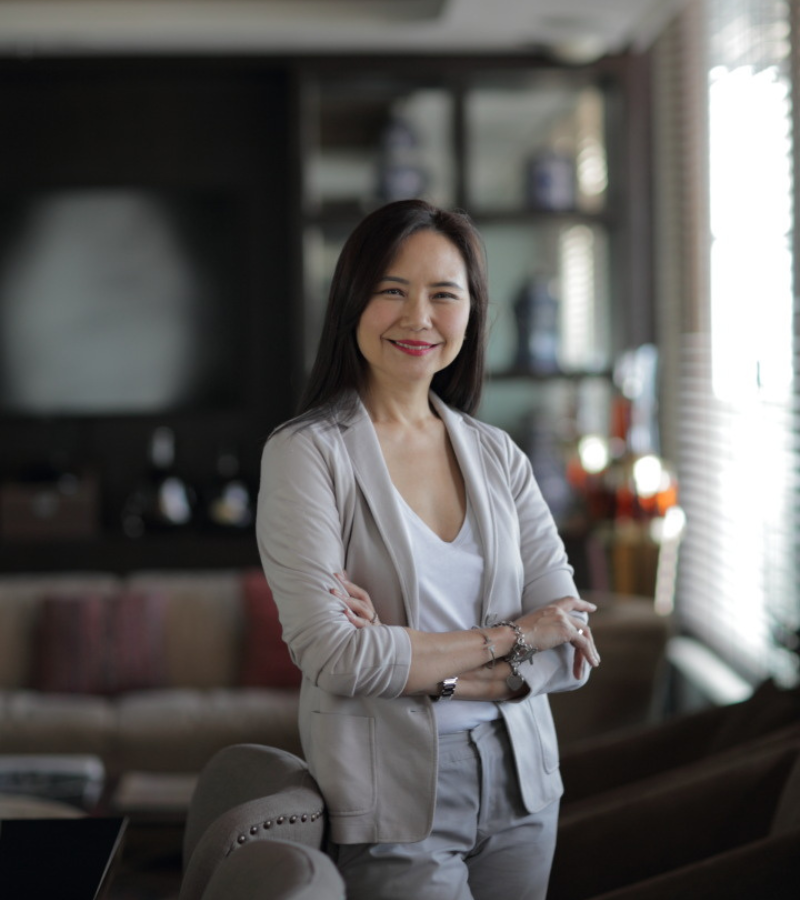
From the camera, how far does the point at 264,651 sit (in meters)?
3.62

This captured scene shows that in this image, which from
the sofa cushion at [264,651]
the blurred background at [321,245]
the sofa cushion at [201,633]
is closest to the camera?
the sofa cushion at [264,651]

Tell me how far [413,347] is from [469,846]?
1.90 ft

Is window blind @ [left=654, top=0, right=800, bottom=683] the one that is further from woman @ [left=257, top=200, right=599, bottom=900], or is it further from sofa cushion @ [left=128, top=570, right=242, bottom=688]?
sofa cushion @ [left=128, top=570, right=242, bottom=688]

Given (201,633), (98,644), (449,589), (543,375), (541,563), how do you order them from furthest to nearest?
(543,375) < (201,633) < (98,644) < (541,563) < (449,589)

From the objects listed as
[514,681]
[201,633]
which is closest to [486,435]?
[514,681]

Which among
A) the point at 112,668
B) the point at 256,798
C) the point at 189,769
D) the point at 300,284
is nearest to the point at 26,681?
the point at 112,668

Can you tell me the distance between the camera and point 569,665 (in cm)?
146

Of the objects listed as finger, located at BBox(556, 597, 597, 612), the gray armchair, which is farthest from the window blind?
the gray armchair

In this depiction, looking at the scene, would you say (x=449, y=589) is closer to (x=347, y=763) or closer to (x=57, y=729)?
(x=347, y=763)

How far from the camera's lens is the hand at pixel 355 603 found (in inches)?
52.3

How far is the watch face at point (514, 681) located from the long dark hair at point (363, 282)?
0.38m

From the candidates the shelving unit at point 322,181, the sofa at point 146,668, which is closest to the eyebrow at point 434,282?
the sofa at point 146,668

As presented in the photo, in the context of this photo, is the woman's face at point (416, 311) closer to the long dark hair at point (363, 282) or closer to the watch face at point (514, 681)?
the long dark hair at point (363, 282)

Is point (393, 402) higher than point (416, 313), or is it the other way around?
point (416, 313)
